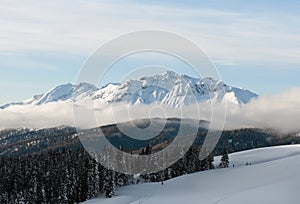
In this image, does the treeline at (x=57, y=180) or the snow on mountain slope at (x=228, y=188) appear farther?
the treeline at (x=57, y=180)

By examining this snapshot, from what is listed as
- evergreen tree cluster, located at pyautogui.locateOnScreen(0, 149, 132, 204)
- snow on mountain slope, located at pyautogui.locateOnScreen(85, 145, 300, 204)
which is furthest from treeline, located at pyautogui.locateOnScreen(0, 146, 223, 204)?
snow on mountain slope, located at pyautogui.locateOnScreen(85, 145, 300, 204)

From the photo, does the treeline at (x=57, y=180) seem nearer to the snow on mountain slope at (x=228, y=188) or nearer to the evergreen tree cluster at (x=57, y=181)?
the evergreen tree cluster at (x=57, y=181)

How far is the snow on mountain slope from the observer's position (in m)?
66.8

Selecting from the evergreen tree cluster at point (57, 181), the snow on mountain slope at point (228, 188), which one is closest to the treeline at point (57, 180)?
the evergreen tree cluster at point (57, 181)

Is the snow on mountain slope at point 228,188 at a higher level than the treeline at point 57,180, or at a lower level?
lower

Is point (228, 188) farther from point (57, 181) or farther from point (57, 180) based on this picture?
point (57, 180)

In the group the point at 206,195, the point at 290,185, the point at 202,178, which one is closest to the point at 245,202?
the point at 290,185

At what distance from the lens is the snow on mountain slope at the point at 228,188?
6675 cm

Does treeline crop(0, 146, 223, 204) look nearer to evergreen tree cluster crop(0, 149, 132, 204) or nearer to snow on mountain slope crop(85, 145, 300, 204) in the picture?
evergreen tree cluster crop(0, 149, 132, 204)

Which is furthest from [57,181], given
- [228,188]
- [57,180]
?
[228,188]

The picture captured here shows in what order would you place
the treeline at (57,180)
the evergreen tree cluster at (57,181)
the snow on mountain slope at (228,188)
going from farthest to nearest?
the treeline at (57,180) < the evergreen tree cluster at (57,181) < the snow on mountain slope at (228,188)

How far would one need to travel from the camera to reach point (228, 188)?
8569 centimetres

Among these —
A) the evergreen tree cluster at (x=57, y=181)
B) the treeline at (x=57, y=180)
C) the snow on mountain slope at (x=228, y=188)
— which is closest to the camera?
the snow on mountain slope at (x=228, y=188)

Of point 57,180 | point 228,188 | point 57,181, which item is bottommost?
point 228,188
